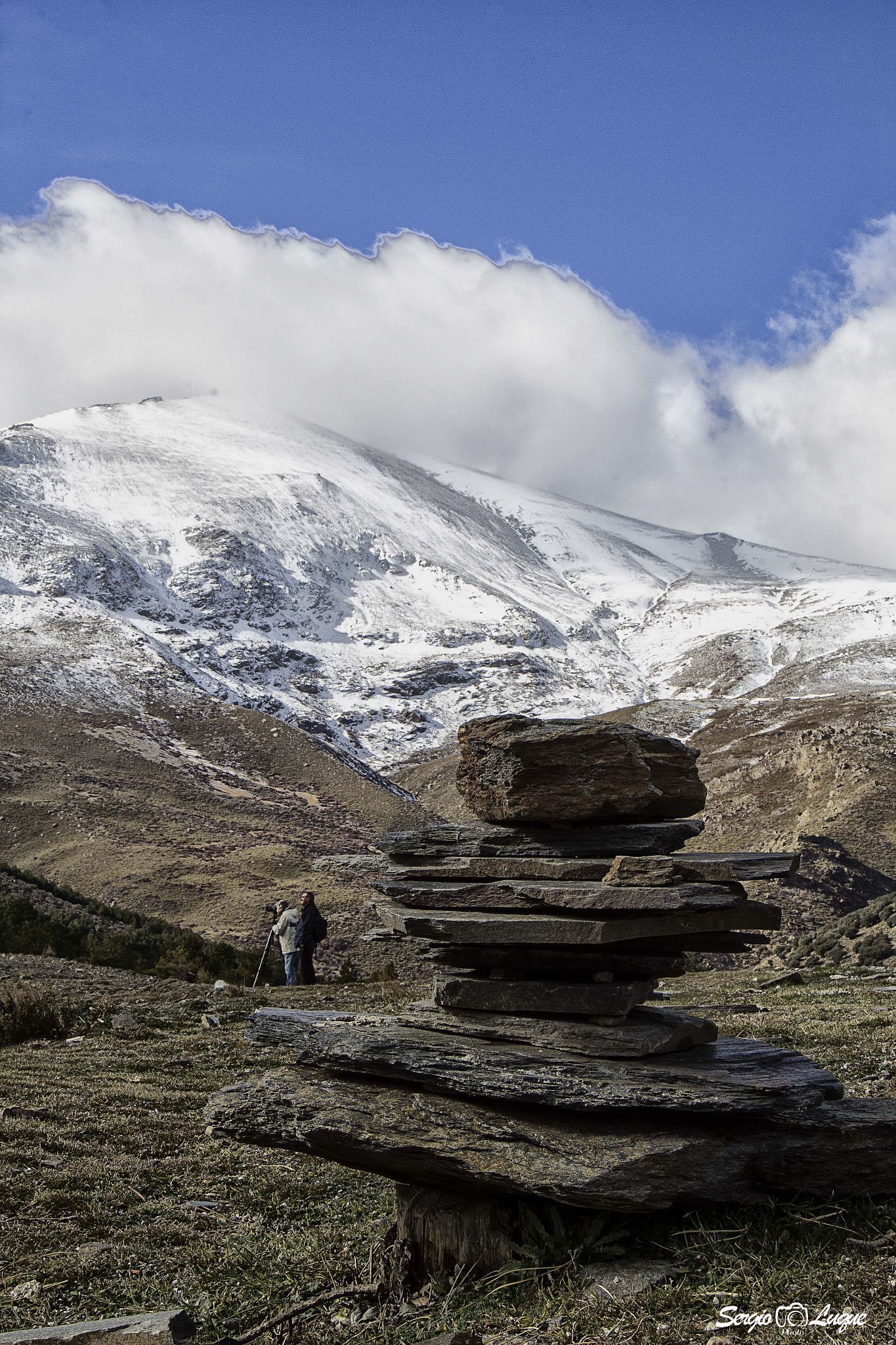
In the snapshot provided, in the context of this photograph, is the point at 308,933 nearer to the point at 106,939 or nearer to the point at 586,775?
the point at 106,939

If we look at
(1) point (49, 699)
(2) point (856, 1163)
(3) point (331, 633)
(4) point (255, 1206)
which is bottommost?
(4) point (255, 1206)

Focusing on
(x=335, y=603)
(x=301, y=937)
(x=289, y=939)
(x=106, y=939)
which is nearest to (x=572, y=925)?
(x=301, y=937)

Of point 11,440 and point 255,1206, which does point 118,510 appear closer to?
point 11,440

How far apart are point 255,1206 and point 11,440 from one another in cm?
14755

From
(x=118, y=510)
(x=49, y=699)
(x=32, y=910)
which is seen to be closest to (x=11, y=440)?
(x=118, y=510)

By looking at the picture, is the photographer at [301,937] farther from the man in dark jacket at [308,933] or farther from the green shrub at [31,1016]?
the green shrub at [31,1016]

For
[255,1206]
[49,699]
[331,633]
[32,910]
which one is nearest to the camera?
[255,1206]

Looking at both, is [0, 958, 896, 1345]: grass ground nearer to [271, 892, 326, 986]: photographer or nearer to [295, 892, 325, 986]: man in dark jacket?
[295, 892, 325, 986]: man in dark jacket

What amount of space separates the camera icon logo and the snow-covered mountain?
6477cm

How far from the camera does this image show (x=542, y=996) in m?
6.00

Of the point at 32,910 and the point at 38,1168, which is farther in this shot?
the point at 32,910

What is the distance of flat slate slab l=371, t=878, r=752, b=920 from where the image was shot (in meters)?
5.55

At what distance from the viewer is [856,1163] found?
547cm

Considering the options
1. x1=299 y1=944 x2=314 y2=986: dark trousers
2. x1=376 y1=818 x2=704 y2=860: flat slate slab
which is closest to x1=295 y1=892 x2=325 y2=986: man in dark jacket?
x1=299 y1=944 x2=314 y2=986: dark trousers
